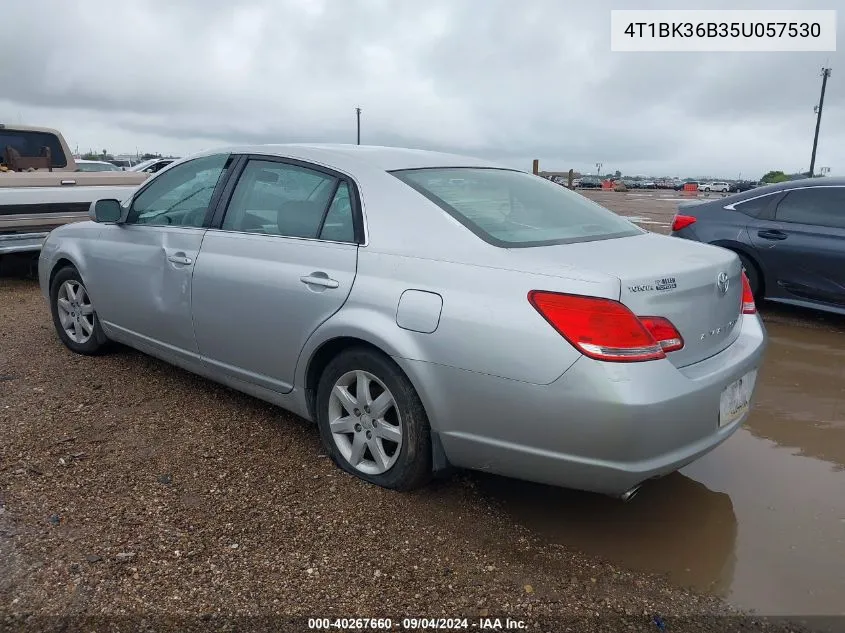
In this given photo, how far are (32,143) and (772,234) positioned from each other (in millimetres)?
8792

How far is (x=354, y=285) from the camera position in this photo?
3096mm

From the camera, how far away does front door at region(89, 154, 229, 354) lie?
397 cm

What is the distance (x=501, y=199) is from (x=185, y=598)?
2167mm

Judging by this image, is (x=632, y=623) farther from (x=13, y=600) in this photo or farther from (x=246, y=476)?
(x=13, y=600)

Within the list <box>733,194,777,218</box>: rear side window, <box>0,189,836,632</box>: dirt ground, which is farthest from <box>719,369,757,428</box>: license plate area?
<box>733,194,777,218</box>: rear side window

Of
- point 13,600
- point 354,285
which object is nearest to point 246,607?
point 13,600

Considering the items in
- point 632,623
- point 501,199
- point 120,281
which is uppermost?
point 501,199

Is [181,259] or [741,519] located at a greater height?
[181,259]

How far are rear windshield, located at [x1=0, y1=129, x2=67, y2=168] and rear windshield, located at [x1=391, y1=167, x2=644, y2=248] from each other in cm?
761

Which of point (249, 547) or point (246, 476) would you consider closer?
point (249, 547)

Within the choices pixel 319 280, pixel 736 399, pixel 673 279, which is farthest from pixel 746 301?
pixel 319 280

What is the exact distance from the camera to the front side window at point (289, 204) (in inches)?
132

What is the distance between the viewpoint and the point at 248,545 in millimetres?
2777

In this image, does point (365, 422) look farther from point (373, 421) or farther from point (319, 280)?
point (319, 280)
